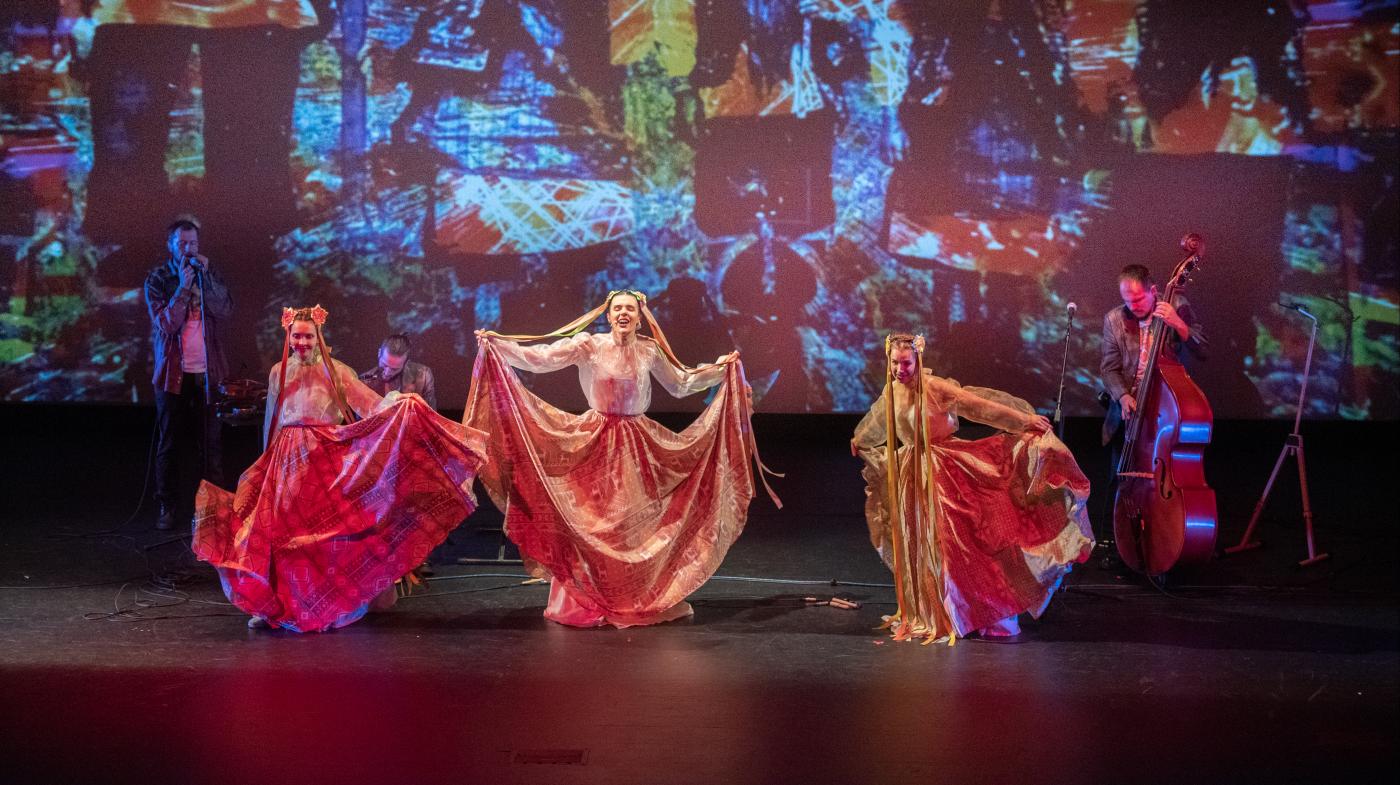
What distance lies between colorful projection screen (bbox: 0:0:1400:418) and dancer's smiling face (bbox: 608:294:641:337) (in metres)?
2.76

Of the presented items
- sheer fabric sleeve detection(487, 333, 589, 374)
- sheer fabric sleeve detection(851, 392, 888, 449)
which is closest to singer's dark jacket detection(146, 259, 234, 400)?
sheer fabric sleeve detection(487, 333, 589, 374)

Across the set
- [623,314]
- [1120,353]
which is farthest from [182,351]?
[1120,353]

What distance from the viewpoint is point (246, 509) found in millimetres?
5027

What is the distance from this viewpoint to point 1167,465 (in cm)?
Answer: 541

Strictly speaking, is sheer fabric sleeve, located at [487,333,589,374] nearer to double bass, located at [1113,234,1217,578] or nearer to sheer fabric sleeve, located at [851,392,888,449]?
sheer fabric sleeve, located at [851,392,888,449]

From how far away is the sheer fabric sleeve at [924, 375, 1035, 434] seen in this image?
505 centimetres

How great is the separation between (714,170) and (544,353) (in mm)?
3030

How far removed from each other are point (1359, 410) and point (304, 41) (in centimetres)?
711

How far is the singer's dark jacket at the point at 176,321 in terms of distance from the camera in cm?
665

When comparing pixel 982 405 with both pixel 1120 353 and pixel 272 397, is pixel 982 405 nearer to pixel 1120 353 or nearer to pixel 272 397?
pixel 1120 353

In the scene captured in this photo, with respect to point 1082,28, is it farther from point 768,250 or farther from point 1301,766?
point 1301,766

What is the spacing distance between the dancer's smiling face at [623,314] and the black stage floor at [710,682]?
4.05 ft

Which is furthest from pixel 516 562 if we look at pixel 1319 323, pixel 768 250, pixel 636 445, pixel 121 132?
pixel 1319 323

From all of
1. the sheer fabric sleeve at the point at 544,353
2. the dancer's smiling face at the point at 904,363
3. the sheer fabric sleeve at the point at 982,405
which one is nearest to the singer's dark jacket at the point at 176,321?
Result: the sheer fabric sleeve at the point at 544,353
